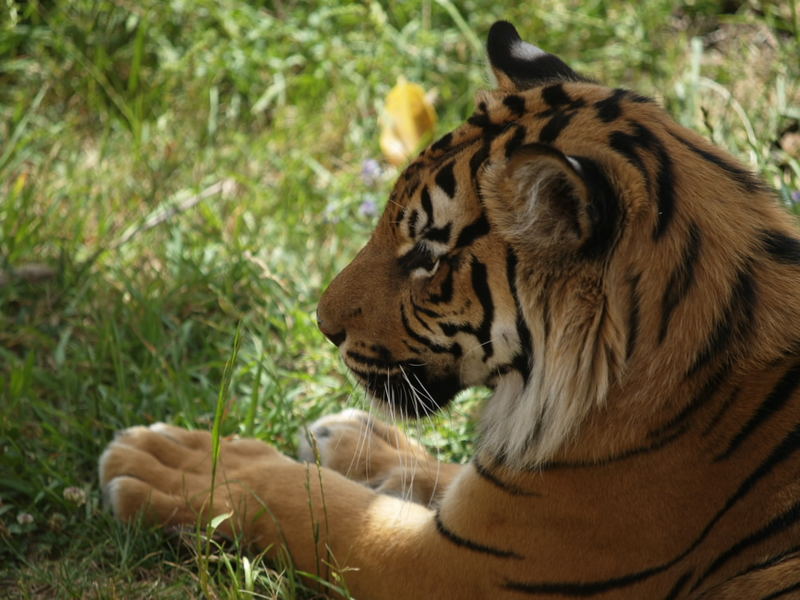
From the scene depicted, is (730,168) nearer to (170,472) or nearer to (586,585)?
(586,585)

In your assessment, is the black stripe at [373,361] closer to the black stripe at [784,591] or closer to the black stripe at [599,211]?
the black stripe at [599,211]

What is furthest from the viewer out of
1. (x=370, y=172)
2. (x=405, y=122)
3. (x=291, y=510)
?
(x=405, y=122)

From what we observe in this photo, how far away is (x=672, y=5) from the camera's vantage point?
4.54m

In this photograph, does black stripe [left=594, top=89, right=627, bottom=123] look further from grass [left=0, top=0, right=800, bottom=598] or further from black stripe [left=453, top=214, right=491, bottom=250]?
grass [left=0, top=0, right=800, bottom=598]

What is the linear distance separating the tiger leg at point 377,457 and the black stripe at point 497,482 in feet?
1.39

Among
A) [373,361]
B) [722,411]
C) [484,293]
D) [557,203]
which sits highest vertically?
[557,203]

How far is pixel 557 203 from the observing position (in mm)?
1650

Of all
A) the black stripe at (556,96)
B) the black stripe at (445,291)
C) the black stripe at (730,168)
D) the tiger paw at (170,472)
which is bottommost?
the tiger paw at (170,472)

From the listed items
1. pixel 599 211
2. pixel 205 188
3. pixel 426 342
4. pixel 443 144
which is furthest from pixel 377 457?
pixel 205 188

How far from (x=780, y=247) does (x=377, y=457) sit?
116cm

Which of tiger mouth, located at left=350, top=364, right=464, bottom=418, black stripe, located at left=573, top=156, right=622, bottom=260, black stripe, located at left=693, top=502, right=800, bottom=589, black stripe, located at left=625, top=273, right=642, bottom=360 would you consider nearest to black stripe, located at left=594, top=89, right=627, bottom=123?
black stripe, located at left=573, top=156, right=622, bottom=260

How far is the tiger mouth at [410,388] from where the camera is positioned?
2.02 metres

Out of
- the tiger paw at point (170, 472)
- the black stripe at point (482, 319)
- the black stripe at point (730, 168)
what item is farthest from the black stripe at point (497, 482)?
the black stripe at point (730, 168)

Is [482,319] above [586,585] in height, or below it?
above
